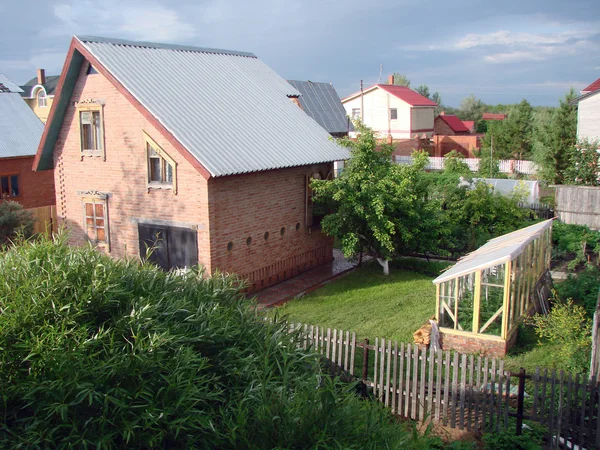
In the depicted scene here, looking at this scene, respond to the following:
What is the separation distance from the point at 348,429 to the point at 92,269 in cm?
348

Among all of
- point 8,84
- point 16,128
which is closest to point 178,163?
point 16,128

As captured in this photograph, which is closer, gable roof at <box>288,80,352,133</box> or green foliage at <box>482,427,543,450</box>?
green foliage at <box>482,427,543,450</box>

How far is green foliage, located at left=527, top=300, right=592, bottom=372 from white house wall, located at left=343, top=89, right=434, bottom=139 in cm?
4249

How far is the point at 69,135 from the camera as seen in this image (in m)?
18.5

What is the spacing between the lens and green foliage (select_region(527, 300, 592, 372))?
1119 cm

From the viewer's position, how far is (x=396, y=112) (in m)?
55.0

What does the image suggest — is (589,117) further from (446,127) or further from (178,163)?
(446,127)

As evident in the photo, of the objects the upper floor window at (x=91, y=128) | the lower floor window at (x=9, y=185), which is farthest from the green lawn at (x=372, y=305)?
the lower floor window at (x=9, y=185)

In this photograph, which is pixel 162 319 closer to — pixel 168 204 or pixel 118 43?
pixel 168 204

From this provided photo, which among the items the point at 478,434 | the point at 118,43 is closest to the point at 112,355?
the point at 478,434

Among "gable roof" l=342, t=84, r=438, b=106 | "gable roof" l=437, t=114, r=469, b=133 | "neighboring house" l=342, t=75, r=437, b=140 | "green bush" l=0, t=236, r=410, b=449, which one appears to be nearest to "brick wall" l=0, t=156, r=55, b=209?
"green bush" l=0, t=236, r=410, b=449

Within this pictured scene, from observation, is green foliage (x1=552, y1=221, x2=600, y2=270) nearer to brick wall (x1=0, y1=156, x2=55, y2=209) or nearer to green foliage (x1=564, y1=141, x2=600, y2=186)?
green foliage (x1=564, y1=141, x2=600, y2=186)

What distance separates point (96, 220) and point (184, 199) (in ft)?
13.4

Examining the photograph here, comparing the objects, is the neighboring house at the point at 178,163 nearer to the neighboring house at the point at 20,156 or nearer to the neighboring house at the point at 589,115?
the neighboring house at the point at 20,156
